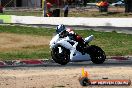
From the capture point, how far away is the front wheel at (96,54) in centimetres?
1366

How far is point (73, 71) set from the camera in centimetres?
1242

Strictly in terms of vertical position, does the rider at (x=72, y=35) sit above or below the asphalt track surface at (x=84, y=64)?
above

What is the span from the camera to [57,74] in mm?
11828

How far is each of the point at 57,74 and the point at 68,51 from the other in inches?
76.6

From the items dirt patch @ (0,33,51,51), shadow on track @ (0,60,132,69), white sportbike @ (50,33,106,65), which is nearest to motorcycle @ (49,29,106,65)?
white sportbike @ (50,33,106,65)

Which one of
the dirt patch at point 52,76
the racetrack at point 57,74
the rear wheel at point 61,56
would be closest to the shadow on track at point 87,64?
the racetrack at point 57,74

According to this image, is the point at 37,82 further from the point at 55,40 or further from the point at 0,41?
the point at 0,41

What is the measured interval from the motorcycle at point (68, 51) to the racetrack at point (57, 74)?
9.6 inches

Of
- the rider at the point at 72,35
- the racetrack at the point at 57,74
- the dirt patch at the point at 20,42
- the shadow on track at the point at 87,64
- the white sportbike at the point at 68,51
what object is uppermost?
the rider at the point at 72,35

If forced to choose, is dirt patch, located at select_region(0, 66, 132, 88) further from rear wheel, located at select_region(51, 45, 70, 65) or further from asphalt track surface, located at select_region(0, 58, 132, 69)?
rear wheel, located at select_region(51, 45, 70, 65)

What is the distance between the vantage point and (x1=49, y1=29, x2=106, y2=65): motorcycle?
44.2 ft

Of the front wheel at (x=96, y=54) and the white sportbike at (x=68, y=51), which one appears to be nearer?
the white sportbike at (x=68, y=51)

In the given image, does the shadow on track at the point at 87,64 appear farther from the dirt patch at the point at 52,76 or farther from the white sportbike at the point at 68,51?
the dirt patch at the point at 52,76

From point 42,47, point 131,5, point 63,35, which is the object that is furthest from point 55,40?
point 131,5
